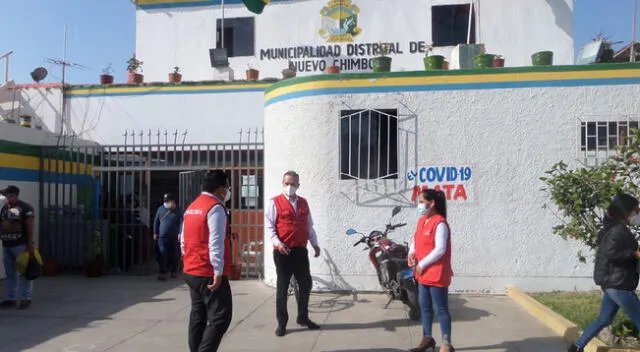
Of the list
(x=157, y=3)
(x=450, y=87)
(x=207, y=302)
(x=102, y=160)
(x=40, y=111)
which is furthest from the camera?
(x=157, y=3)

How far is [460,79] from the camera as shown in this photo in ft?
26.8

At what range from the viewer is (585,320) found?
21.0 feet

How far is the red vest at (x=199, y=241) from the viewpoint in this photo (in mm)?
4781

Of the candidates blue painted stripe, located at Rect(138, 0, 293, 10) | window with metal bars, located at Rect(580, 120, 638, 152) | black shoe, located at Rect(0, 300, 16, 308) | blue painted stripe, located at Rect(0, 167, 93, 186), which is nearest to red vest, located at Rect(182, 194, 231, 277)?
black shoe, located at Rect(0, 300, 16, 308)

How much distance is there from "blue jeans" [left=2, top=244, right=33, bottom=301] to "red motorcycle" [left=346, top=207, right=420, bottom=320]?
4386 millimetres

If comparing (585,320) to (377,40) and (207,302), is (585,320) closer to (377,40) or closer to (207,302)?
(207,302)

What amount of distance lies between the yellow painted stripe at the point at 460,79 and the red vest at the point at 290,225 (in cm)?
260

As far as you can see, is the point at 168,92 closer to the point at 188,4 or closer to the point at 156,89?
the point at 156,89

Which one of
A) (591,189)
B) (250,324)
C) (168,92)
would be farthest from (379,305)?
(168,92)

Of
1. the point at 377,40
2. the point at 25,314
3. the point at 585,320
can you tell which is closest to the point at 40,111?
the point at 25,314

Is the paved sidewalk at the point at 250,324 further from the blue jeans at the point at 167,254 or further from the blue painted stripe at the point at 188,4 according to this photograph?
the blue painted stripe at the point at 188,4

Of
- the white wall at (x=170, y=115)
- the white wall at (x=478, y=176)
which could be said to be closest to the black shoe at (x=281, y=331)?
the white wall at (x=478, y=176)

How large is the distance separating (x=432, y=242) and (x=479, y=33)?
933cm

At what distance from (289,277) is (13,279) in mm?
4044
